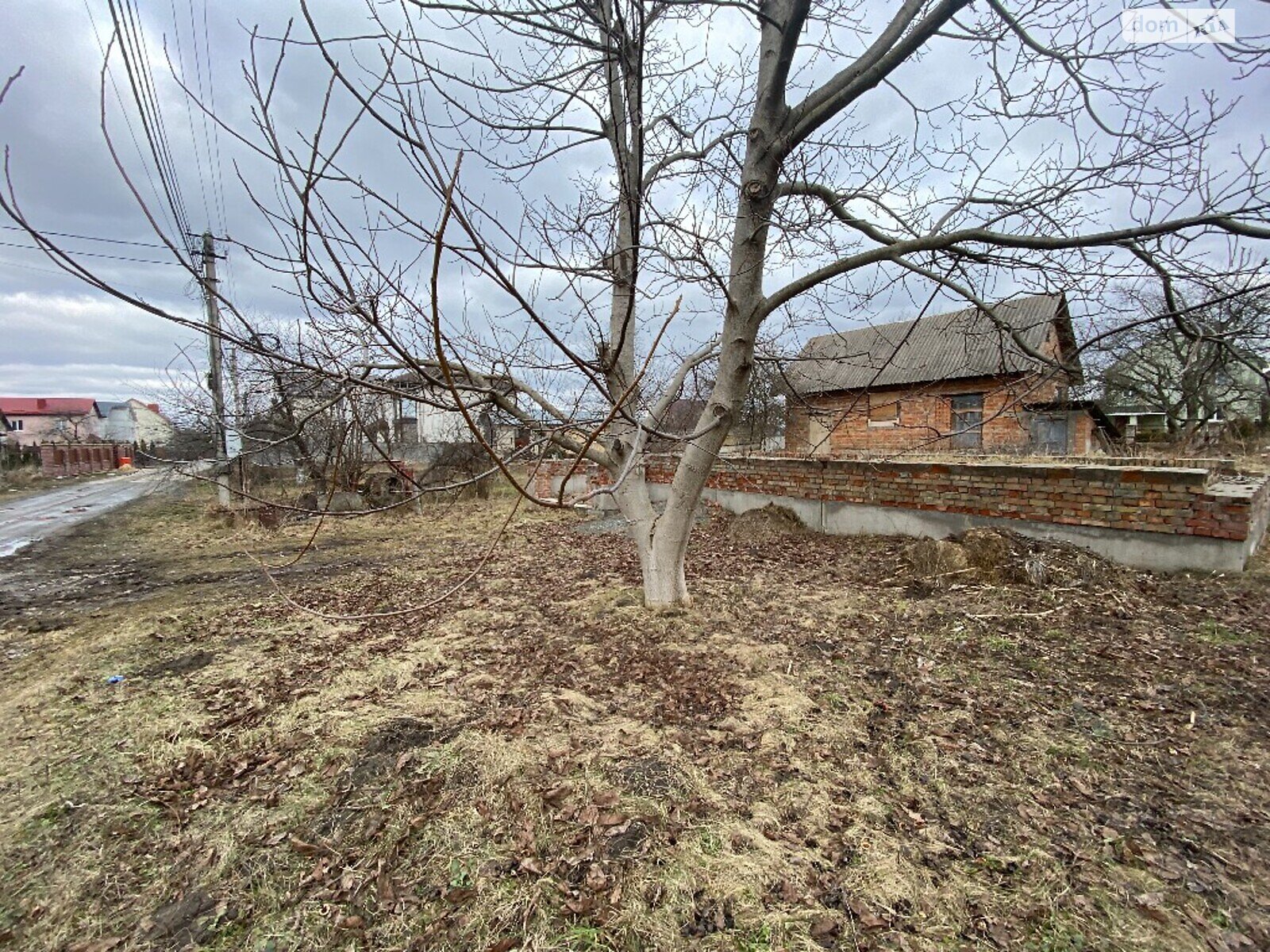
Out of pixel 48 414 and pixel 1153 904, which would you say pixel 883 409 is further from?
pixel 48 414

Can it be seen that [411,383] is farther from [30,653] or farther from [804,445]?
[804,445]

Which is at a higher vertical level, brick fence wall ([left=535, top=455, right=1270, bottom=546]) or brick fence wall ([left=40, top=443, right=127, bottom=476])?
brick fence wall ([left=40, top=443, right=127, bottom=476])

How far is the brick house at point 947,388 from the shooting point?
314cm

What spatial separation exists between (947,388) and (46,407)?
258ft

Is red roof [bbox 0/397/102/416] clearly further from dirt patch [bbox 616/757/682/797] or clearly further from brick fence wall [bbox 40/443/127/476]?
dirt patch [bbox 616/757/682/797]

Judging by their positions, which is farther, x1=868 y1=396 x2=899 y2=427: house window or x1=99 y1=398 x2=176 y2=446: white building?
x1=99 y1=398 x2=176 y2=446: white building

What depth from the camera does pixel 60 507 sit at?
43.7 feet

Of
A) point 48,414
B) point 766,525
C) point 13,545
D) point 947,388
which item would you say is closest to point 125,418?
point 48,414

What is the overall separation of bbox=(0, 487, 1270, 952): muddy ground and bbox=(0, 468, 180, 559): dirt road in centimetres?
414

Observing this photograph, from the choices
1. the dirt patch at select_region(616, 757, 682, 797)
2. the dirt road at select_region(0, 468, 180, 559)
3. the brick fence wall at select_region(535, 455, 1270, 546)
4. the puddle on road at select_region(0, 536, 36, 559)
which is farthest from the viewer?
the dirt road at select_region(0, 468, 180, 559)

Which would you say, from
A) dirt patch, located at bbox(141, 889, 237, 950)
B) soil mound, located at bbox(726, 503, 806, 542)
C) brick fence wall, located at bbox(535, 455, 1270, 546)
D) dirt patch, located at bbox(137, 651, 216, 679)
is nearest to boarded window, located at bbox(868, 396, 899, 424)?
brick fence wall, located at bbox(535, 455, 1270, 546)

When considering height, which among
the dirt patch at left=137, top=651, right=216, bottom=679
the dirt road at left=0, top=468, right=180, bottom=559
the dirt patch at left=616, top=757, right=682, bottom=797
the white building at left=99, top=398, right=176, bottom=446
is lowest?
the dirt patch at left=616, top=757, right=682, bottom=797

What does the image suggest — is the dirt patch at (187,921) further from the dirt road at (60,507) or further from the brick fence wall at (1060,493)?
the dirt road at (60,507)

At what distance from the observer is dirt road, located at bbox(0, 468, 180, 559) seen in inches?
365
